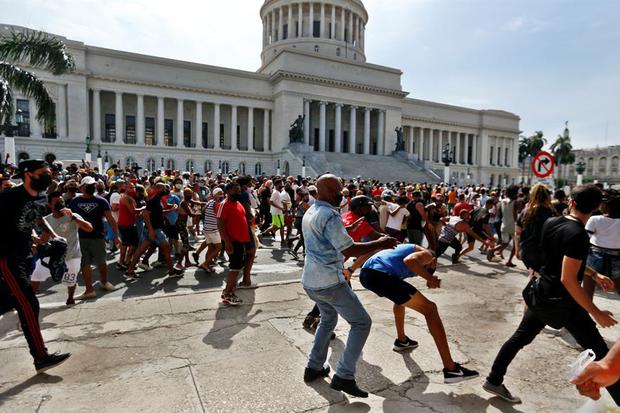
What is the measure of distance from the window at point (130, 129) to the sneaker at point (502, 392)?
46987 millimetres

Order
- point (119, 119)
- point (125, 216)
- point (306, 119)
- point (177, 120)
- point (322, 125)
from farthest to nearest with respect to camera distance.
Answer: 1. point (322, 125)
2. point (306, 119)
3. point (177, 120)
4. point (119, 119)
5. point (125, 216)

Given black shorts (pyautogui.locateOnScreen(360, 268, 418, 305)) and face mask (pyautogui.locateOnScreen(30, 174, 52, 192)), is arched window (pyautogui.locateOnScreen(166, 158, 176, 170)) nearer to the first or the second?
face mask (pyautogui.locateOnScreen(30, 174, 52, 192))

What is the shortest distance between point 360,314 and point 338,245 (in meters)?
0.66

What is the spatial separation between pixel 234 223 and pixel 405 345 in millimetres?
3074

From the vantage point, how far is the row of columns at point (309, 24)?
62.6 meters

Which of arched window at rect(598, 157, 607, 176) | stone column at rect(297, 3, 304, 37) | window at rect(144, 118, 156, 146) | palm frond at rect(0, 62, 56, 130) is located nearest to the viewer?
palm frond at rect(0, 62, 56, 130)

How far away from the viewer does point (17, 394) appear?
3305 millimetres

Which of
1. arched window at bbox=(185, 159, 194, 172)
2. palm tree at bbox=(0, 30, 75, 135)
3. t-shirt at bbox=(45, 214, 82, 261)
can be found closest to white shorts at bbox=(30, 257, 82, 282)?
t-shirt at bbox=(45, 214, 82, 261)

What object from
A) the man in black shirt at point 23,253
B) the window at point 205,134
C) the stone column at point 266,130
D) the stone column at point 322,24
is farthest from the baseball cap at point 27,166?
the stone column at point 322,24

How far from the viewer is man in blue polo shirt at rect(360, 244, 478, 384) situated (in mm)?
3352

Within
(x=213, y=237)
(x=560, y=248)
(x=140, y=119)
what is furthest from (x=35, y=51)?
(x=140, y=119)

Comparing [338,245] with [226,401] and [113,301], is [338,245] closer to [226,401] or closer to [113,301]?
[226,401]

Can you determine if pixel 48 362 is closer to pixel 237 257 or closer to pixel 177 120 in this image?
pixel 237 257

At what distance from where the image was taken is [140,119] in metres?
43.1
